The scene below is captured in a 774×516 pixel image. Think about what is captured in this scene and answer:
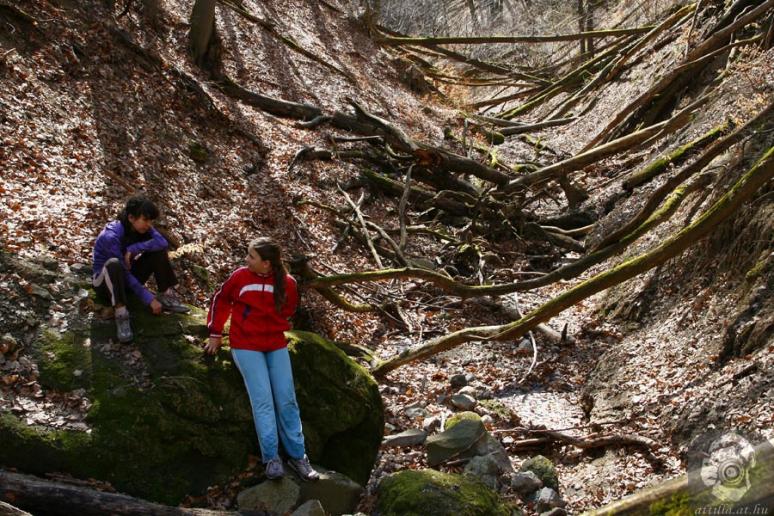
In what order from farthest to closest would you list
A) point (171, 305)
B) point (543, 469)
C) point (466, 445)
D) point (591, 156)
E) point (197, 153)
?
point (591, 156), point (197, 153), point (466, 445), point (543, 469), point (171, 305)

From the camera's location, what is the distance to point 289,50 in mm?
16219

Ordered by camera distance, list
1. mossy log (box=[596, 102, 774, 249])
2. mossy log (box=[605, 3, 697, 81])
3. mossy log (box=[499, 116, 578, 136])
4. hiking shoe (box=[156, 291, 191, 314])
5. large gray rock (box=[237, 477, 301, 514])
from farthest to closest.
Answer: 1. mossy log (box=[499, 116, 578, 136])
2. mossy log (box=[605, 3, 697, 81])
3. mossy log (box=[596, 102, 774, 249])
4. hiking shoe (box=[156, 291, 191, 314])
5. large gray rock (box=[237, 477, 301, 514])

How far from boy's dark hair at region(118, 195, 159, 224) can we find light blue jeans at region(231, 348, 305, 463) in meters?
1.26

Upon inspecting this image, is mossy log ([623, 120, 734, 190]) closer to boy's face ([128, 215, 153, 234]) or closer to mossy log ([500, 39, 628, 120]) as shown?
mossy log ([500, 39, 628, 120])

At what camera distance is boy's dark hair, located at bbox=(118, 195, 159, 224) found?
5.11 meters

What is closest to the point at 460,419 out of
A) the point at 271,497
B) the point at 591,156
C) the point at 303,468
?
the point at 303,468

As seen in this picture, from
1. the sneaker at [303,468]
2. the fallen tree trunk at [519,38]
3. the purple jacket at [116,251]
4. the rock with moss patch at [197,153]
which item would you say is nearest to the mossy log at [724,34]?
the fallen tree trunk at [519,38]

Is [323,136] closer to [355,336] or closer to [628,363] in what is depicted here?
[355,336]

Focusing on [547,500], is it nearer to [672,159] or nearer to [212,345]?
[212,345]

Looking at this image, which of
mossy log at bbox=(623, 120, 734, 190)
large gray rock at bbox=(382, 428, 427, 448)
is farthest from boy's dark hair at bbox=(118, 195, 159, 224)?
mossy log at bbox=(623, 120, 734, 190)

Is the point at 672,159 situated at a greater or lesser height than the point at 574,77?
lesser

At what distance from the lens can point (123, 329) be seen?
488cm

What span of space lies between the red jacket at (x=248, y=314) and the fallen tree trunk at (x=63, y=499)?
134cm

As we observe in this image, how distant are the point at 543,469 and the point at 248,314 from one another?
2.84 meters
